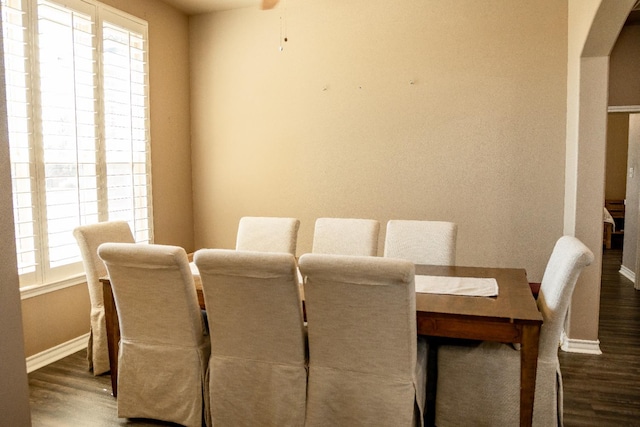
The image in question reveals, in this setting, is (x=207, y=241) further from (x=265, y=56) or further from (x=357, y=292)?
(x=357, y=292)

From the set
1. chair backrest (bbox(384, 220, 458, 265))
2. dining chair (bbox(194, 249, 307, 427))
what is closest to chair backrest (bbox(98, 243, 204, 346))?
dining chair (bbox(194, 249, 307, 427))

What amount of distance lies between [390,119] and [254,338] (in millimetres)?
2647

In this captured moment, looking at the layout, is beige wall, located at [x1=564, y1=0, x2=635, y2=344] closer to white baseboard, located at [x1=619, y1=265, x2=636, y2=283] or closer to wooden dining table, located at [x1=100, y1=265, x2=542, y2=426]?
wooden dining table, located at [x1=100, y1=265, x2=542, y2=426]

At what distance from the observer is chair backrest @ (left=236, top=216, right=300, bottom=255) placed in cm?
348

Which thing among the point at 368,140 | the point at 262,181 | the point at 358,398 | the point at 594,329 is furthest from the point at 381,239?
the point at 358,398

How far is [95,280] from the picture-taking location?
3139 millimetres

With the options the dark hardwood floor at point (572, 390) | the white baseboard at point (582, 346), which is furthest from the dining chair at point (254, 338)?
the white baseboard at point (582, 346)

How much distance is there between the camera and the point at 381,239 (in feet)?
14.6

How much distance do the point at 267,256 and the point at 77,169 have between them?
2217 millimetres

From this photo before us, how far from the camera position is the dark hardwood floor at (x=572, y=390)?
105 inches

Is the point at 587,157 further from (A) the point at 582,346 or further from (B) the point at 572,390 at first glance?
(B) the point at 572,390

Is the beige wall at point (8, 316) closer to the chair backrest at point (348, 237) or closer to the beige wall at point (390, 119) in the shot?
the chair backrest at point (348, 237)

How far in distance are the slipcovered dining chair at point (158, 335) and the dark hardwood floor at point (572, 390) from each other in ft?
0.64

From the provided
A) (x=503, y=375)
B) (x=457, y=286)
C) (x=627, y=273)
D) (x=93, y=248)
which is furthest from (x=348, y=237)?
(x=627, y=273)
